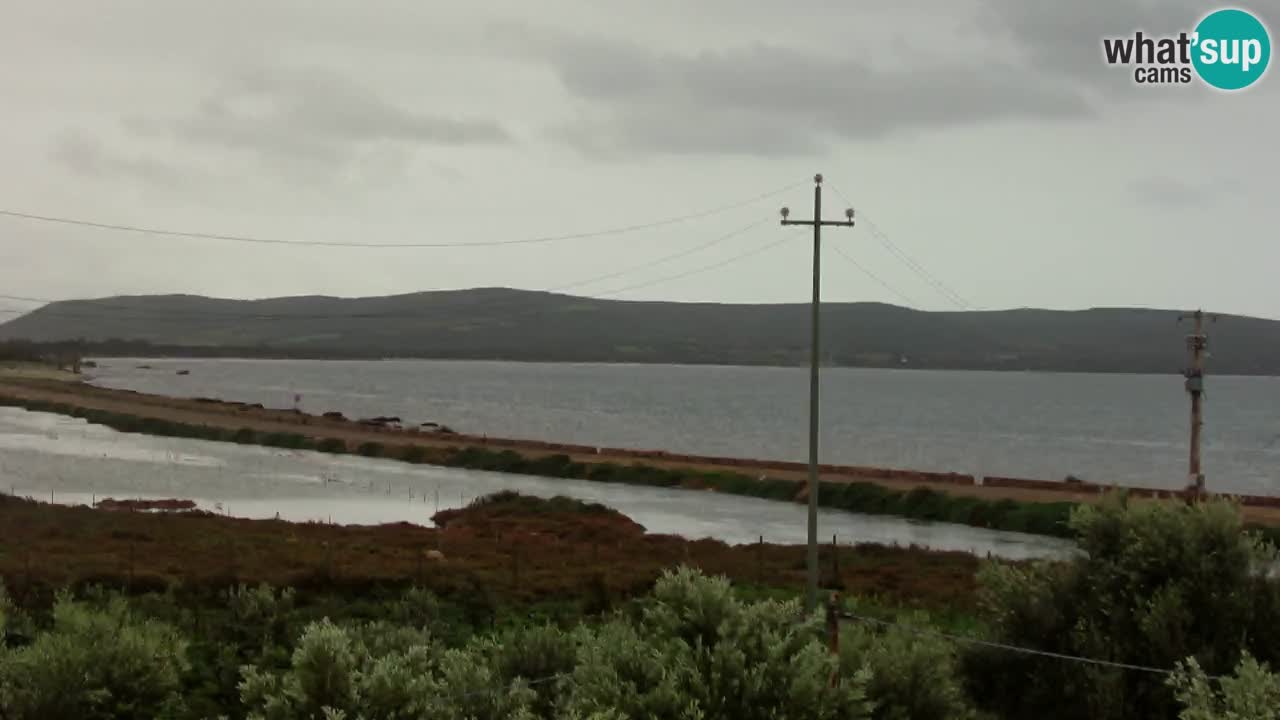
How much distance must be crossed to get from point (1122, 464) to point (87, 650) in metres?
129

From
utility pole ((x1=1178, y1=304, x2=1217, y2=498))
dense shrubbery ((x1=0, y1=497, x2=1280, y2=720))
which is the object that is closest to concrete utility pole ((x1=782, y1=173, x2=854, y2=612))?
dense shrubbery ((x1=0, y1=497, x2=1280, y2=720))

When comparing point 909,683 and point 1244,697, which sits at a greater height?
point 1244,697

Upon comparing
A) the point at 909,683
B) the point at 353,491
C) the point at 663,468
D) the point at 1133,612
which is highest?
the point at 1133,612

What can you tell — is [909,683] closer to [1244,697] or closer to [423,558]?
[1244,697]

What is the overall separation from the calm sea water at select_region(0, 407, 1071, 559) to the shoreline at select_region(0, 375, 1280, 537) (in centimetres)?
238

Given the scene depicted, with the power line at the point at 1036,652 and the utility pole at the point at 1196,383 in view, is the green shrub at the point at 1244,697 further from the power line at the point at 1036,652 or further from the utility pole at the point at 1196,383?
the utility pole at the point at 1196,383

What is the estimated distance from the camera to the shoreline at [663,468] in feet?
253

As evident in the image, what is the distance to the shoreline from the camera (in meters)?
77.2

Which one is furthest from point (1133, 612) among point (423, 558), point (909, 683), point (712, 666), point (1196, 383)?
point (423, 558)

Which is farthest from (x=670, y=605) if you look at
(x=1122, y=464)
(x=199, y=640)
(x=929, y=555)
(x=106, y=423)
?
(x=106, y=423)

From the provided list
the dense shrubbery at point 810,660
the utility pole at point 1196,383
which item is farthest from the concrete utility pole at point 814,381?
the utility pole at point 1196,383

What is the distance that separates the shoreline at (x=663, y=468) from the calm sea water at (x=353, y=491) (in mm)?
2382

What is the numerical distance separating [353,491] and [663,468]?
27.6 metres

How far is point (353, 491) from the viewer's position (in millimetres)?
83125
